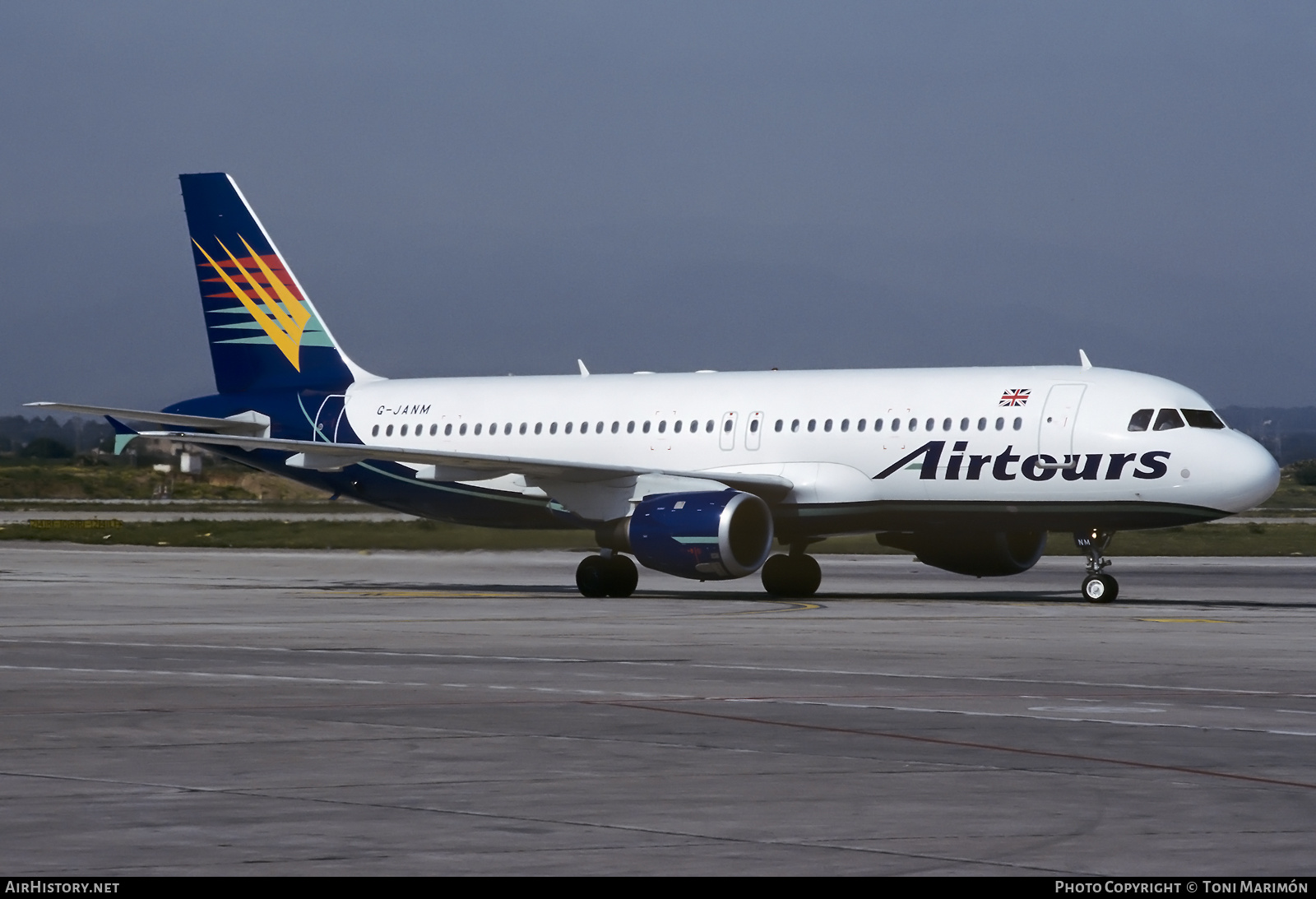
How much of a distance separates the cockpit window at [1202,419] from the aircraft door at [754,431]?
7.32 metres

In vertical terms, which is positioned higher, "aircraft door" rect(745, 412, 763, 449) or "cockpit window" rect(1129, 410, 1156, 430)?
"cockpit window" rect(1129, 410, 1156, 430)

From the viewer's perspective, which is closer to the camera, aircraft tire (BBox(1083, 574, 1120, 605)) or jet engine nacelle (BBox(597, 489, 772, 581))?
aircraft tire (BBox(1083, 574, 1120, 605))

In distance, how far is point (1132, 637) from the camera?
23.4 meters

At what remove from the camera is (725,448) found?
1361 inches

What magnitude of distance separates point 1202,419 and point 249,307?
2047 centimetres

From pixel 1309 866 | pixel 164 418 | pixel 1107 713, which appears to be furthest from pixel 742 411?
pixel 1309 866

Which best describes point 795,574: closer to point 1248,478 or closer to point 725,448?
point 725,448

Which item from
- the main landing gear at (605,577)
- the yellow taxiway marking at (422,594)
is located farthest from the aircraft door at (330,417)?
the main landing gear at (605,577)

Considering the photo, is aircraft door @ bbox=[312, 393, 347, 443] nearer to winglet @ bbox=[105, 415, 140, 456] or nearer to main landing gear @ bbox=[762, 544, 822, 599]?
winglet @ bbox=[105, 415, 140, 456]

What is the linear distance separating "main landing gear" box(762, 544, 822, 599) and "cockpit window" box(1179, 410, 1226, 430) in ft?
24.3

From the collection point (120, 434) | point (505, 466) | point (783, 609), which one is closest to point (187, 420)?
point (120, 434)

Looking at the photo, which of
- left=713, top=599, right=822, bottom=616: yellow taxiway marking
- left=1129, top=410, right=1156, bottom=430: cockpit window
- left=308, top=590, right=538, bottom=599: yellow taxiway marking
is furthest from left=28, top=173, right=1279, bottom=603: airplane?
left=308, top=590, right=538, bottom=599: yellow taxiway marking

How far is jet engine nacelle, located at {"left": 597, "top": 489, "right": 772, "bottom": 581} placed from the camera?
3119cm

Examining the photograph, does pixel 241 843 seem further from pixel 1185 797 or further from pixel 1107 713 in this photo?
pixel 1107 713
